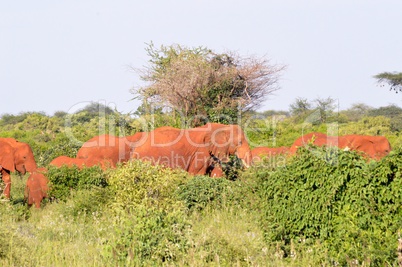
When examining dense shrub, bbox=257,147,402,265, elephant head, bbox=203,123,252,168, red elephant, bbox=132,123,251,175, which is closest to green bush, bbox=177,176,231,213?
dense shrub, bbox=257,147,402,265

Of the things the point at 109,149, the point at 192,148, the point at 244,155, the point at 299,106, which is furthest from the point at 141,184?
the point at 299,106

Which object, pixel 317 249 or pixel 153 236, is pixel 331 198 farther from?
pixel 153 236

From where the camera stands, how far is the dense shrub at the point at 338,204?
24.4 ft

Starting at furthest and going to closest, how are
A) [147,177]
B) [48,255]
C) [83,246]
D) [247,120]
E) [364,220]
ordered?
[247,120] → [147,177] → [83,246] → [48,255] → [364,220]

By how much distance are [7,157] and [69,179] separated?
8.94ft

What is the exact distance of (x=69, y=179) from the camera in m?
15.6

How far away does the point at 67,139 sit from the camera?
103 feet

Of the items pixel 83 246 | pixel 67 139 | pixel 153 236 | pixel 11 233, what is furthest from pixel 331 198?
pixel 67 139

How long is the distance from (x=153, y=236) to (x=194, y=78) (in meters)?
23.7

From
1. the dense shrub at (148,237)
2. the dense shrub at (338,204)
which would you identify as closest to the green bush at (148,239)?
the dense shrub at (148,237)

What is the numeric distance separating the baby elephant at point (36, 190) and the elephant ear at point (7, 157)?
2.07 metres

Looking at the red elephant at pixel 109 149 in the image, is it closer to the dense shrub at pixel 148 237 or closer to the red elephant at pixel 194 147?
the red elephant at pixel 194 147

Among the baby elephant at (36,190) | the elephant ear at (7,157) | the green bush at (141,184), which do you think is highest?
the elephant ear at (7,157)

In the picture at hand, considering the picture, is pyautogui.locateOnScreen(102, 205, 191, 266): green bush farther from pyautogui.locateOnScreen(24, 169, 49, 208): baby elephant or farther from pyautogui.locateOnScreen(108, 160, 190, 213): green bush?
pyautogui.locateOnScreen(24, 169, 49, 208): baby elephant
